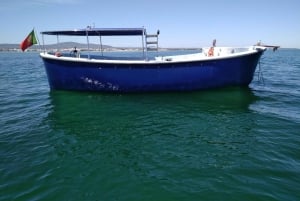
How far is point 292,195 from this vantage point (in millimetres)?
5320

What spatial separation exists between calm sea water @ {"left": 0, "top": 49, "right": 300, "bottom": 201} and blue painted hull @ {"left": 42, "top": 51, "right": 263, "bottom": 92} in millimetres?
646

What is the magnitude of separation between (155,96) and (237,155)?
7.02 meters

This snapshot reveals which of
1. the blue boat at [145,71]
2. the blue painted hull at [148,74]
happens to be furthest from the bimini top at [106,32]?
the blue painted hull at [148,74]

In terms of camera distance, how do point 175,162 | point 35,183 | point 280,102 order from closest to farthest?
point 35,183 → point 175,162 → point 280,102

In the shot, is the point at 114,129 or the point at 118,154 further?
the point at 114,129

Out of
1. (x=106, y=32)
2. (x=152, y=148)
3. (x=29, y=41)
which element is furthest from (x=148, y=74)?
(x=29, y=41)

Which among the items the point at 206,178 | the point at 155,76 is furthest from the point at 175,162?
the point at 155,76

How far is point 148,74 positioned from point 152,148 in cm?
619

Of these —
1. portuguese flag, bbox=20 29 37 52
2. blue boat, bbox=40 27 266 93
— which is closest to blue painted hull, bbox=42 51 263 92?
blue boat, bbox=40 27 266 93

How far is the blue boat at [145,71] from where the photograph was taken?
42.1 ft

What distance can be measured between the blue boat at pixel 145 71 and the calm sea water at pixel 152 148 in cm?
69

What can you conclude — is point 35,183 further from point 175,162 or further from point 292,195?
point 292,195

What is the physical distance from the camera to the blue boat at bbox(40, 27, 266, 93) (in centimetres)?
1284

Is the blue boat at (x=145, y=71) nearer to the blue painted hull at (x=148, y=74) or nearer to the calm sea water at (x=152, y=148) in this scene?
the blue painted hull at (x=148, y=74)
